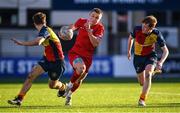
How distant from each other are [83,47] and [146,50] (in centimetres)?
164

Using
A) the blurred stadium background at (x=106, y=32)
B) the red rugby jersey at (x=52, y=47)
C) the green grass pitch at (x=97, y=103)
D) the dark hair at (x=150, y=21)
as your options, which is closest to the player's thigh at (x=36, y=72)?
the red rugby jersey at (x=52, y=47)

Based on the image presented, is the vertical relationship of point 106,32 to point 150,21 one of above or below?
below

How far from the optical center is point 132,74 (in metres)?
31.8

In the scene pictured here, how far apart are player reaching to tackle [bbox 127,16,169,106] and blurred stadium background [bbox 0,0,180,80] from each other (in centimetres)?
1255

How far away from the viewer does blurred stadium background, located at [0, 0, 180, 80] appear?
3048 centimetres

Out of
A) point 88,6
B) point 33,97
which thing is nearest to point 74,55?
point 33,97

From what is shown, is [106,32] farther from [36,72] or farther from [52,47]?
[36,72]

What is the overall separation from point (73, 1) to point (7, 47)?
3.75m

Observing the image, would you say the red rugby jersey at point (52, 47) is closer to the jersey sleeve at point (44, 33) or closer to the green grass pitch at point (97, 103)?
the jersey sleeve at point (44, 33)

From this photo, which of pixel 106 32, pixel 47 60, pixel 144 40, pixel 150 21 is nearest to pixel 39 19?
pixel 47 60

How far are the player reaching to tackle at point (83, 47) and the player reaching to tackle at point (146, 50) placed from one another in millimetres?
986

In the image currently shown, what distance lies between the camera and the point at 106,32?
33.0 metres

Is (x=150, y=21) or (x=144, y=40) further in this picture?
(x=144, y=40)

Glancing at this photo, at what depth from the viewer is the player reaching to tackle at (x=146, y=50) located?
16297 mm
